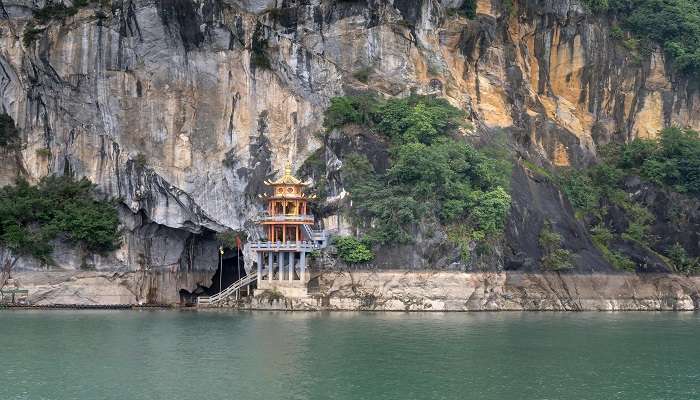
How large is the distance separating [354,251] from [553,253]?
30.3ft

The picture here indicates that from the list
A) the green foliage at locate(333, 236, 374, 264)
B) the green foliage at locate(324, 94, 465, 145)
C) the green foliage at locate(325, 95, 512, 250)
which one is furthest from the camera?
the green foliage at locate(324, 94, 465, 145)

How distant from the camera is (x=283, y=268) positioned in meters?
45.9

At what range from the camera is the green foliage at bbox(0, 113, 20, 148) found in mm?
48219

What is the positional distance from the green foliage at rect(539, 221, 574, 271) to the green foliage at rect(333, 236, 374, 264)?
810cm

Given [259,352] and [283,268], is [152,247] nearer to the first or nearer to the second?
[283,268]

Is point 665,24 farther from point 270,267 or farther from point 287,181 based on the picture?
point 270,267

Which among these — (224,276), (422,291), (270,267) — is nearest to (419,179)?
(422,291)

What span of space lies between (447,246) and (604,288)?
799 centimetres

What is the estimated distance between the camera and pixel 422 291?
4403 centimetres

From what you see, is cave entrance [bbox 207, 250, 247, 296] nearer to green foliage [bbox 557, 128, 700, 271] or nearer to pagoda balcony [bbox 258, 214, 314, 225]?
pagoda balcony [bbox 258, 214, 314, 225]

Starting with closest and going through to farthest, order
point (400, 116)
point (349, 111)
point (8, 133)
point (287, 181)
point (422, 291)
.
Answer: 1. point (422, 291)
2. point (287, 181)
3. point (349, 111)
4. point (400, 116)
5. point (8, 133)

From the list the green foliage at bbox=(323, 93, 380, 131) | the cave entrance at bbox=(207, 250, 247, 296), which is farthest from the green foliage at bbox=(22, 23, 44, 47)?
the green foliage at bbox=(323, 93, 380, 131)

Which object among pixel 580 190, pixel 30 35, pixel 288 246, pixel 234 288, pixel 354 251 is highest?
pixel 30 35

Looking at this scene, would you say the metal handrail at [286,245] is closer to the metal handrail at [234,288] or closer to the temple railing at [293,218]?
the temple railing at [293,218]
